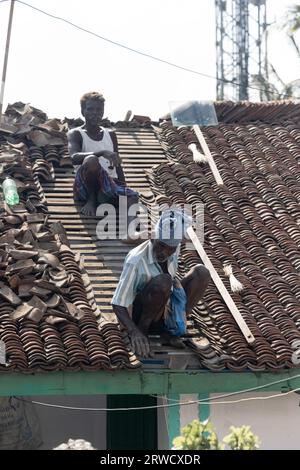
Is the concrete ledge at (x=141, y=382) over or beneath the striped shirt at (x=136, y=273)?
beneath

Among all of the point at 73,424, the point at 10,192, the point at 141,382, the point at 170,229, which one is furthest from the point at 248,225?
the point at 141,382

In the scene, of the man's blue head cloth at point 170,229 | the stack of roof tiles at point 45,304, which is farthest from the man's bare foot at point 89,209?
the man's blue head cloth at point 170,229

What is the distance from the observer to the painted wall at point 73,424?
11.1 metres

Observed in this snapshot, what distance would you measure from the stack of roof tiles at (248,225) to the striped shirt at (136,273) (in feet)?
2.16

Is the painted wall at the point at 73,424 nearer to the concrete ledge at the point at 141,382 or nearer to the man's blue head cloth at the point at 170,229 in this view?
the concrete ledge at the point at 141,382

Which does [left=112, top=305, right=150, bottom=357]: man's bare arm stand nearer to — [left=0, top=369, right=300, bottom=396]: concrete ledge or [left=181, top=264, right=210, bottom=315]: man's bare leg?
[left=0, top=369, right=300, bottom=396]: concrete ledge

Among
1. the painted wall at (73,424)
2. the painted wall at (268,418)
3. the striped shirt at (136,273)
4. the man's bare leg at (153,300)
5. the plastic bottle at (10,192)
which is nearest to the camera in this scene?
the man's bare leg at (153,300)

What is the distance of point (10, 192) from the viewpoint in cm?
1130

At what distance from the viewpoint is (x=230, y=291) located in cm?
1025

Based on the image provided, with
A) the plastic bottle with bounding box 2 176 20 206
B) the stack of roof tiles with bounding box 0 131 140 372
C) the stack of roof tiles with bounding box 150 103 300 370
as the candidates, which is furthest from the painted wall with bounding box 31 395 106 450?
the plastic bottle with bounding box 2 176 20 206

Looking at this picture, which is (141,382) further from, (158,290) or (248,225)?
(248,225)

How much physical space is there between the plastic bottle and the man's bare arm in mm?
2428

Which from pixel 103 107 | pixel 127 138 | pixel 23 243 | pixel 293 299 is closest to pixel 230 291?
pixel 293 299

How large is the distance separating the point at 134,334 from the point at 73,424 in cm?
247
